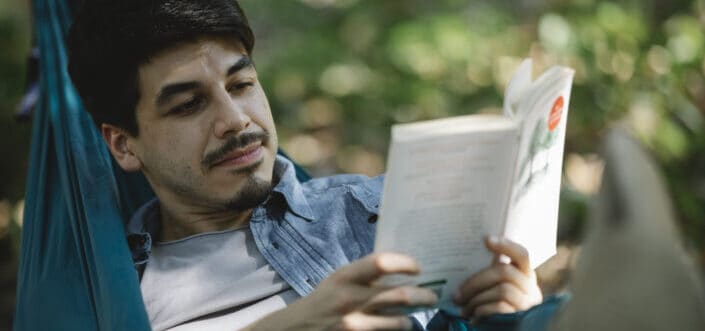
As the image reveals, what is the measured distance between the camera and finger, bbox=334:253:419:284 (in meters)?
0.92

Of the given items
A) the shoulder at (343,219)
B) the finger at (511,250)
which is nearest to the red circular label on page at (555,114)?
the finger at (511,250)

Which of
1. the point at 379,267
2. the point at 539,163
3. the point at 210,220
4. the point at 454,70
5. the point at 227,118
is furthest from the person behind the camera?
the point at 454,70

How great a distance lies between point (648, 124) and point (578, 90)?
0.72 ft

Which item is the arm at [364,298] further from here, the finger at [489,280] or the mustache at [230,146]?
the mustache at [230,146]

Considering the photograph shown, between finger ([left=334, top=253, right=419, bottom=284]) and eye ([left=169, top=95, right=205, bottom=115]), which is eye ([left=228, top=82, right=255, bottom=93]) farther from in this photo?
Answer: finger ([left=334, top=253, right=419, bottom=284])

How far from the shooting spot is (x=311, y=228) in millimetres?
1312

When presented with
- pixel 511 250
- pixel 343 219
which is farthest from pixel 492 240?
pixel 343 219

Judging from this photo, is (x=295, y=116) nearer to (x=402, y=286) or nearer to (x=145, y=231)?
(x=145, y=231)

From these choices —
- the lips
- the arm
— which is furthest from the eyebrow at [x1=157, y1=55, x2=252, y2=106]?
the arm

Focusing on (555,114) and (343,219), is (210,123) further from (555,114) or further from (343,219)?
(555,114)

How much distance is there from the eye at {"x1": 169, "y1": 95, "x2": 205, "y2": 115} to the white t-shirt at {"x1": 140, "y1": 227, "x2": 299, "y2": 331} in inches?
8.0

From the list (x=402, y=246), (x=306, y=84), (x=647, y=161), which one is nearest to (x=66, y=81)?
(x=402, y=246)

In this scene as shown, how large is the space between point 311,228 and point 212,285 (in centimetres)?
18

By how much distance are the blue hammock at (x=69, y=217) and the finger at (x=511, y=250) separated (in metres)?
0.51
